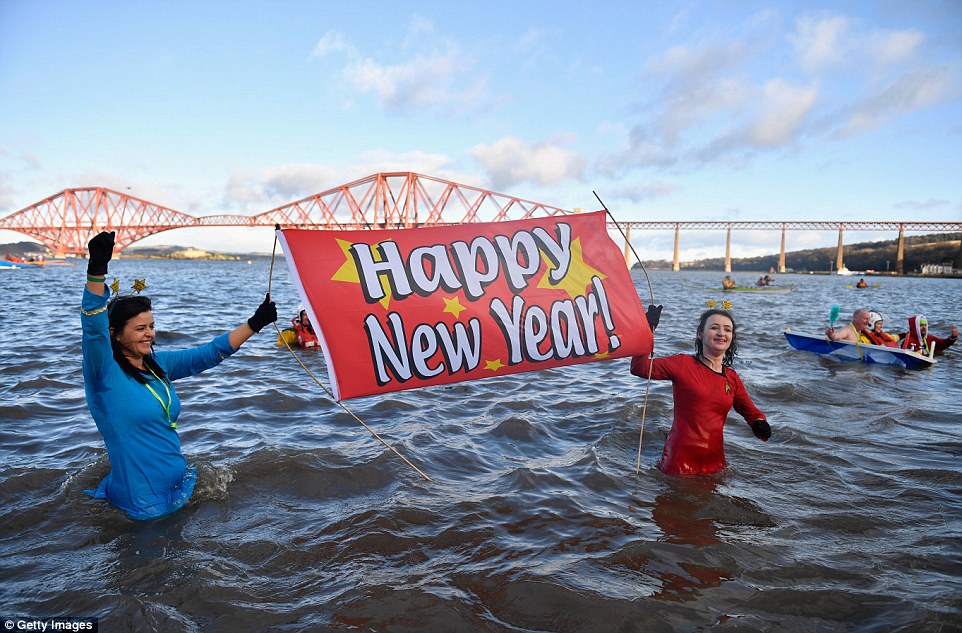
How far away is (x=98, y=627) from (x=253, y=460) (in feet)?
8.61

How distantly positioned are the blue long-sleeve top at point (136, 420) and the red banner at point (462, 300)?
3.05 feet

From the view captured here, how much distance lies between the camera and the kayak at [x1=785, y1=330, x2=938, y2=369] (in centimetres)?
1142

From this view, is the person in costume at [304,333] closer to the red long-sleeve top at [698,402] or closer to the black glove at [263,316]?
the black glove at [263,316]

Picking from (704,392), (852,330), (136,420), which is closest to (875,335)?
(852,330)

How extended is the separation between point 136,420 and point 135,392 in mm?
192

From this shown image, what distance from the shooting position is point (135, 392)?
12.3ft

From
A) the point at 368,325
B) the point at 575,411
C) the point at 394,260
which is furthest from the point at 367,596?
the point at 575,411

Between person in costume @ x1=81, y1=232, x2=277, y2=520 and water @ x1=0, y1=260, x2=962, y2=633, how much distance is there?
0.31 metres

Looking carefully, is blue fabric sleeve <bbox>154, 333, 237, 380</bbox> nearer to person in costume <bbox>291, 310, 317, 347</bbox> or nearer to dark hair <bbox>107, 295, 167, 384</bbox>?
dark hair <bbox>107, 295, 167, 384</bbox>

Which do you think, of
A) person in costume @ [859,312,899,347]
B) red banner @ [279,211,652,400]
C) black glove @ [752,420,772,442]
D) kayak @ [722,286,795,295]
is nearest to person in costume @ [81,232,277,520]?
red banner @ [279,211,652,400]

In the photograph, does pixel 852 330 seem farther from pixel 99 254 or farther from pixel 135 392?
pixel 99 254

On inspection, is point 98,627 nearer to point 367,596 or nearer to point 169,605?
point 169,605

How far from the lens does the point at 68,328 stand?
14.8 m

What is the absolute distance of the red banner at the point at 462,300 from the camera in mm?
4047
